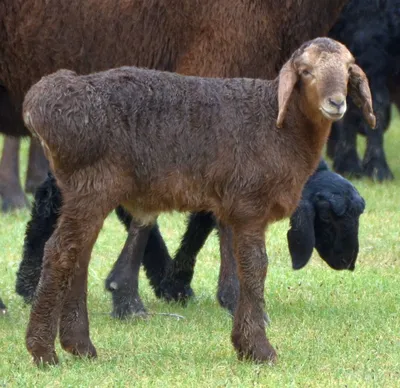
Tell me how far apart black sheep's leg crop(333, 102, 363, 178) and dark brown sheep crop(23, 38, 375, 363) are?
26.0ft

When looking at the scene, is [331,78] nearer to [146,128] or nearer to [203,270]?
[146,128]

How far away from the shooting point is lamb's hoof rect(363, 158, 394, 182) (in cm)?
1369

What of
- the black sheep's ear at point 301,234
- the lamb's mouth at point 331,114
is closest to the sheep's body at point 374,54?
the black sheep's ear at point 301,234

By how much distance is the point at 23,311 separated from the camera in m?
7.68

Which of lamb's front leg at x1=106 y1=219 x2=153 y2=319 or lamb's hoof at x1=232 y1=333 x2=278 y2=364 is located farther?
lamb's front leg at x1=106 y1=219 x2=153 y2=319

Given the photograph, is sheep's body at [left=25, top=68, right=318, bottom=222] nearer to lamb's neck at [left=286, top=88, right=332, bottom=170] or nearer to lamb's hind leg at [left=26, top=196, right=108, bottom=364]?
lamb's neck at [left=286, top=88, right=332, bottom=170]

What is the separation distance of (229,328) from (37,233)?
1579 millimetres

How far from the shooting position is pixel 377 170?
13.7m

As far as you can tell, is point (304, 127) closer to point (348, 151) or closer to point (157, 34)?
point (157, 34)

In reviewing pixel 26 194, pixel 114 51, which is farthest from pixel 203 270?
pixel 26 194

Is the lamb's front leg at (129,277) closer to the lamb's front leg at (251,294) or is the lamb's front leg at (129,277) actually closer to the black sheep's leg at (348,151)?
the lamb's front leg at (251,294)

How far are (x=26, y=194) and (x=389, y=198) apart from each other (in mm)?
3674

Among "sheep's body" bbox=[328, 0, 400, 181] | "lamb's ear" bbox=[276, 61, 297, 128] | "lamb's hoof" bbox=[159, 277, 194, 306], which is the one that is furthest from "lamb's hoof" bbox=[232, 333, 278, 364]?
"sheep's body" bbox=[328, 0, 400, 181]

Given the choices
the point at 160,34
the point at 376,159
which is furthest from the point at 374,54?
the point at 160,34
